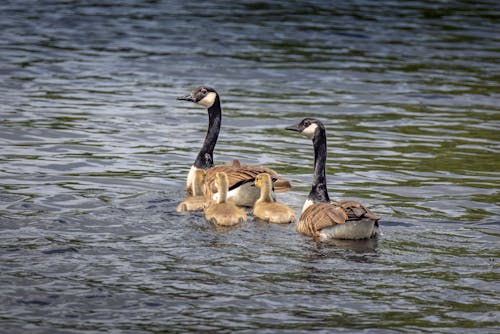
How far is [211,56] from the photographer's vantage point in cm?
2700

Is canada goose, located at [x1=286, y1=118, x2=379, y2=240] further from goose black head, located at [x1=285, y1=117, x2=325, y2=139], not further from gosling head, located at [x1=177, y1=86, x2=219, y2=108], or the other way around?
gosling head, located at [x1=177, y1=86, x2=219, y2=108]

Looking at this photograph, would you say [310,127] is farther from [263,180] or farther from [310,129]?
[263,180]

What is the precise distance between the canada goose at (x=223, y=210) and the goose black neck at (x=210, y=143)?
1.95 m

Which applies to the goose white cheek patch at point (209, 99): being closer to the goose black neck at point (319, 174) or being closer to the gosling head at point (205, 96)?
the gosling head at point (205, 96)

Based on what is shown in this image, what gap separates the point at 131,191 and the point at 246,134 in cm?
504

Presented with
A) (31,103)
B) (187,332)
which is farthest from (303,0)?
(187,332)

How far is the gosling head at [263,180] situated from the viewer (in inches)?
515

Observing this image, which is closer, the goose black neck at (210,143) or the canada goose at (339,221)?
the canada goose at (339,221)

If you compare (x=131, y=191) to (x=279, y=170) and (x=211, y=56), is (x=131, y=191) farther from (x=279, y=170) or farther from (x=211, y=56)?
(x=211, y=56)

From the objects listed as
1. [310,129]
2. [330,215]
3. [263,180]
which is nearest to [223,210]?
[263,180]

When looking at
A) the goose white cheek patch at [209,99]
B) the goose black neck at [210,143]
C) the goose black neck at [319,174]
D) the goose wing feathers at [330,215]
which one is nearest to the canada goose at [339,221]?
the goose wing feathers at [330,215]

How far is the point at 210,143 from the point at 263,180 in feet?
7.81

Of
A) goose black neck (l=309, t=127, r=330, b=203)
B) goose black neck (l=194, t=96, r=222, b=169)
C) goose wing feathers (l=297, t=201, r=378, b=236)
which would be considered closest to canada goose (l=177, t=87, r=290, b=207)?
goose black neck (l=194, t=96, r=222, b=169)

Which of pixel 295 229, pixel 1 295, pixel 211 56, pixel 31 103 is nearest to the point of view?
pixel 1 295
